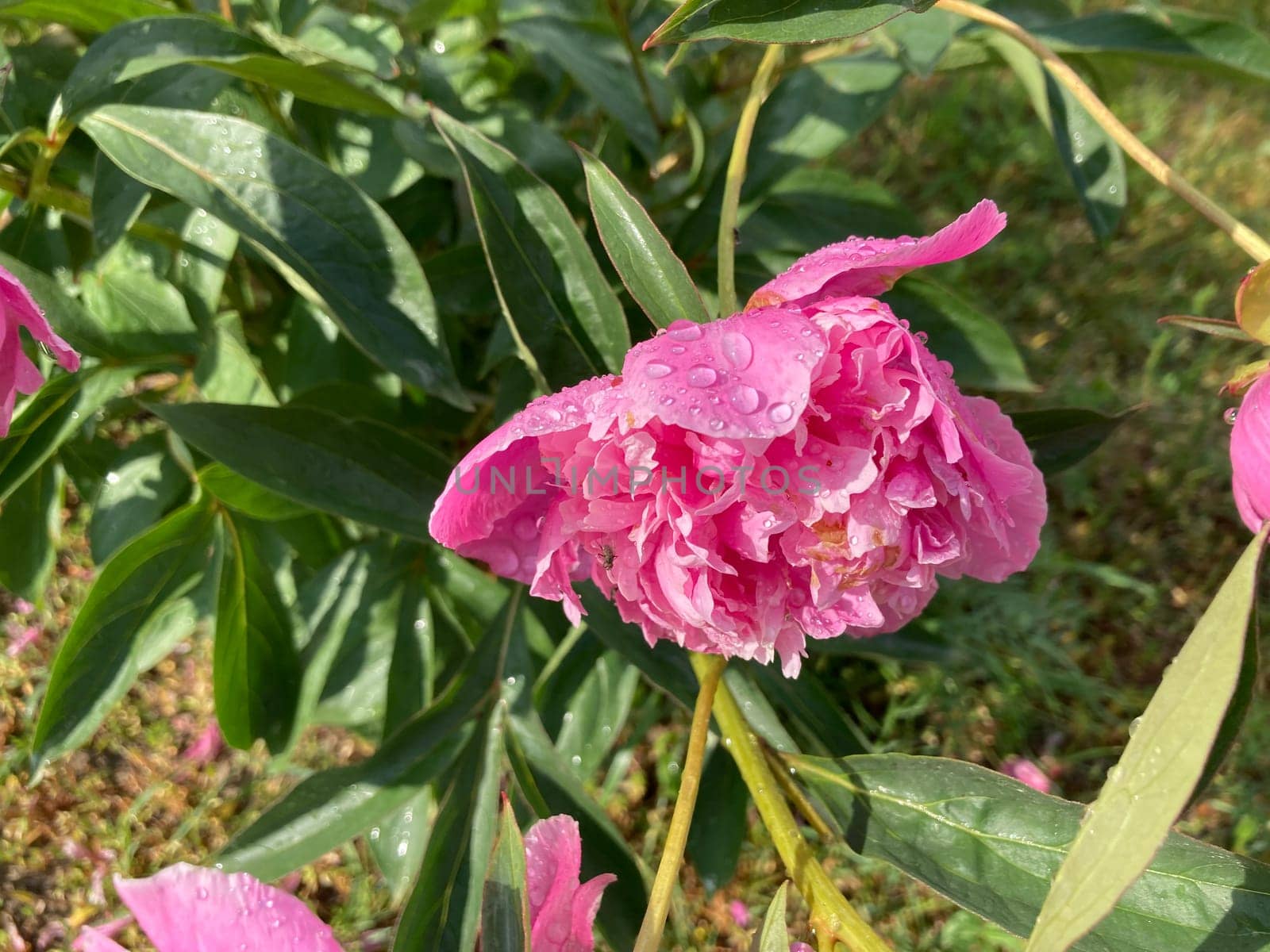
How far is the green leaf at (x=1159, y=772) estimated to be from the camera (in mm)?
430

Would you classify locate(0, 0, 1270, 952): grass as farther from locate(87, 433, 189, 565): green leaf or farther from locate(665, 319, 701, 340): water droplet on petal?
locate(665, 319, 701, 340): water droplet on petal

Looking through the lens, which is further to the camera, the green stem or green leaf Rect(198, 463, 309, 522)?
green leaf Rect(198, 463, 309, 522)

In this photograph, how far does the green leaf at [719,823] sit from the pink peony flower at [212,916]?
69 cm

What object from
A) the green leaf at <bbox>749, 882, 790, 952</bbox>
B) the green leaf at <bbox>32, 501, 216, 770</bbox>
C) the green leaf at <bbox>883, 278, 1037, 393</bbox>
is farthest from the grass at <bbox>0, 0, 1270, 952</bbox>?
the green leaf at <bbox>749, 882, 790, 952</bbox>

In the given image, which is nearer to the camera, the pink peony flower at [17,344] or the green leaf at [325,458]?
the pink peony flower at [17,344]

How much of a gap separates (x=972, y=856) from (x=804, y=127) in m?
0.77

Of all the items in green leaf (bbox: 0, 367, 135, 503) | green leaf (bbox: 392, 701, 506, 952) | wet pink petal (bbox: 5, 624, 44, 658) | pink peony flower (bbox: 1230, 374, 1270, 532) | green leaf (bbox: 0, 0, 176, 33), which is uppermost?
green leaf (bbox: 0, 0, 176, 33)

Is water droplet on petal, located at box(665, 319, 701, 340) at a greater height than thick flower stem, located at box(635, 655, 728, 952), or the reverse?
water droplet on petal, located at box(665, 319, 701, 340)

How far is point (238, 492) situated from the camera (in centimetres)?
84

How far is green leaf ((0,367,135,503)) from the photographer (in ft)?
2.74

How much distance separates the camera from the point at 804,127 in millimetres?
1062

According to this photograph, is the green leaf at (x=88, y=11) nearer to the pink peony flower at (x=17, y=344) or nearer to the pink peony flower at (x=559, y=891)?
the pink peony flower at (x=17, y=344)

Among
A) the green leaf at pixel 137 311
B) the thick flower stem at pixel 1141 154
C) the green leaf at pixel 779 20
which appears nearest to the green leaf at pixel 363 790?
the green leaf at pixel 137 311

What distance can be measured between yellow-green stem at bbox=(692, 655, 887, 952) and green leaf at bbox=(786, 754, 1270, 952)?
0.06 metres
